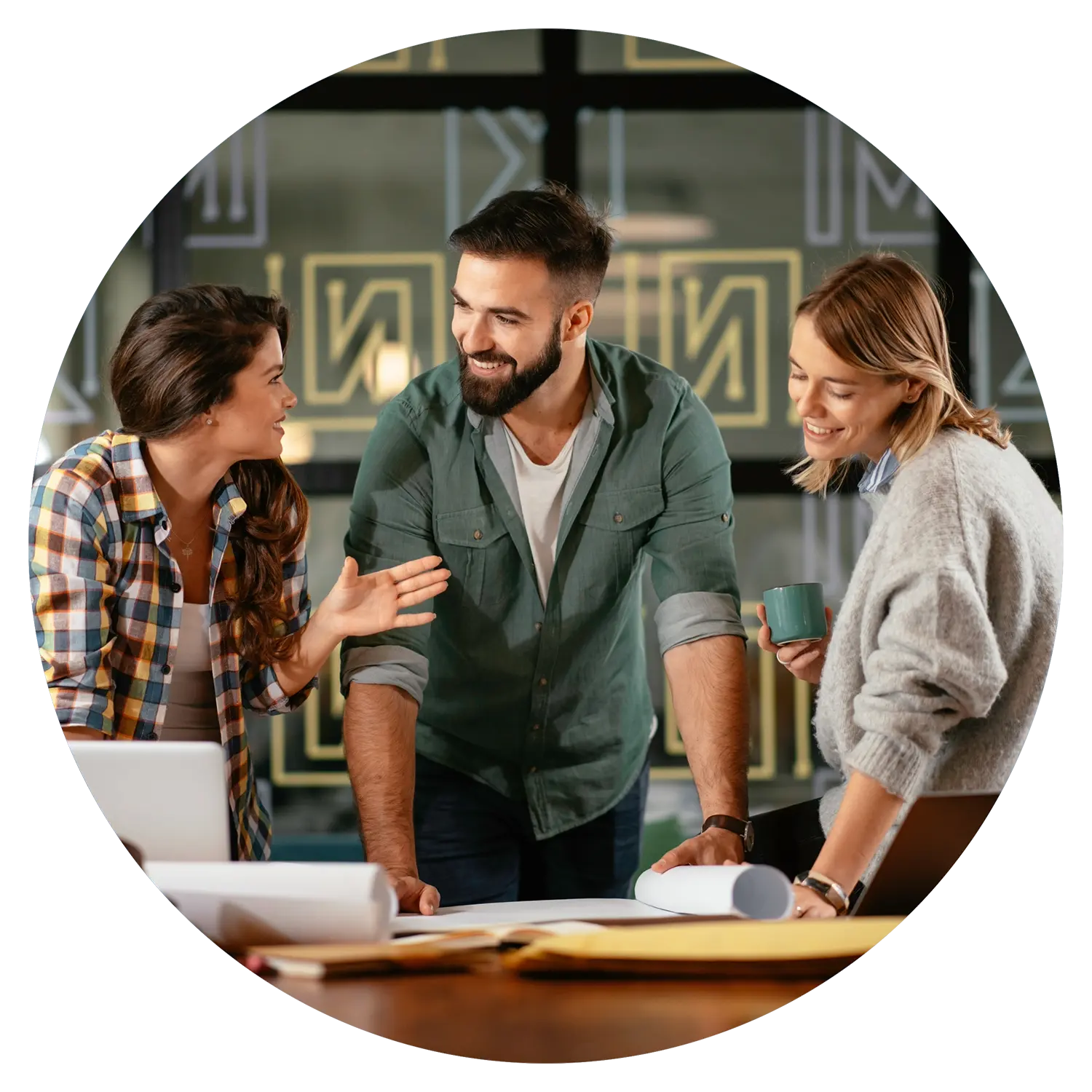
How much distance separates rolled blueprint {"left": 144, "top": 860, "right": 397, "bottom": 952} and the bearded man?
0.06 m

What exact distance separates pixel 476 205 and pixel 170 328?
45 cm

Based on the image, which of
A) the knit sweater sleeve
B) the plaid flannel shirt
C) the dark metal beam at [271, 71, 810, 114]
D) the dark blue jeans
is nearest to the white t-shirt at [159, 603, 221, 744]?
the plaid flannel shirt

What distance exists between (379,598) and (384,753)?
0.70ft

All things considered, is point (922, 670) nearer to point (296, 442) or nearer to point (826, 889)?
point (826, 889)

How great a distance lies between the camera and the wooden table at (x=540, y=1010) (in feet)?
6.98

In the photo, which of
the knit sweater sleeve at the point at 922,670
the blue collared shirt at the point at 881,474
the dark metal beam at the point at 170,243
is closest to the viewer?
the knit sweater sleeve at the point at 922,670

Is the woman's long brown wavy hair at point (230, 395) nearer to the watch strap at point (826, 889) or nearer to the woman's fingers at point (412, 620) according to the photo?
the woman's fingers at point (412, 620)

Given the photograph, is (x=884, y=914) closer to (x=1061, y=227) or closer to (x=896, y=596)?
(x=896, y=596)

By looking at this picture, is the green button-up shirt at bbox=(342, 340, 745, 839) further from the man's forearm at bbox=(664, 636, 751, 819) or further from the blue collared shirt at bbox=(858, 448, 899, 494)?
the blue collared shirt at bbox=(858, 448, 899, 494)

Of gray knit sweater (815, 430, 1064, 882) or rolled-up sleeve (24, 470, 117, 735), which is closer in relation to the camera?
gray knit sweater (815, 430, 1064, 882)

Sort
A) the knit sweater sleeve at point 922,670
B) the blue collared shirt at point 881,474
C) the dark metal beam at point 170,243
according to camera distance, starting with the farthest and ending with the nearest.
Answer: the dark metal beam at point 170,243
the blue collared shirt at point 881,474
the knit sweater sleeve at point 922,670

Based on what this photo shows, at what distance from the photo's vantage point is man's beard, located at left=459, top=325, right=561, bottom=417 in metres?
2.15

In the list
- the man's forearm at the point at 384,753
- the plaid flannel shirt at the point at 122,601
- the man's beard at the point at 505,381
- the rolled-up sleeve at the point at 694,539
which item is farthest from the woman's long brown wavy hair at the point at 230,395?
the rolled-up sleeve at the point at 694,539

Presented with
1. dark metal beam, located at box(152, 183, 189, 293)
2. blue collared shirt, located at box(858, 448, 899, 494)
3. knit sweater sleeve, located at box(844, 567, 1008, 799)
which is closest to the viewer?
knit sweater sleeve, located at box(844, 567, 1008, 799)
